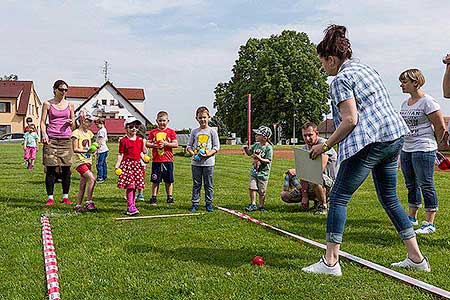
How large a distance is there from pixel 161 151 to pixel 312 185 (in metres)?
2.74

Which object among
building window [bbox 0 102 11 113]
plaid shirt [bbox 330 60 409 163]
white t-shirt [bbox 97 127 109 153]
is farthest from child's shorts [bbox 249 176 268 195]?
building window [bbox 0 102 11 113]

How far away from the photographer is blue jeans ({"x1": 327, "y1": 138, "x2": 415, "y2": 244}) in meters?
4.41

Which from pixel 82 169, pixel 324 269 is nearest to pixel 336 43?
pixel 324 269

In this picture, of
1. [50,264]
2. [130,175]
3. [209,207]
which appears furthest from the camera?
[209,207]

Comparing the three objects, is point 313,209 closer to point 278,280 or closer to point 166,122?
point 166,122

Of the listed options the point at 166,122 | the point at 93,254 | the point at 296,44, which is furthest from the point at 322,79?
the point at 93,254

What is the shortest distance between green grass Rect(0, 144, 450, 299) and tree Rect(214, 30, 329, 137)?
1796 inches

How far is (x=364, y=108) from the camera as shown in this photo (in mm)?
4414

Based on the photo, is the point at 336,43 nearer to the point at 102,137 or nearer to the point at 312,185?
the point at 312,185

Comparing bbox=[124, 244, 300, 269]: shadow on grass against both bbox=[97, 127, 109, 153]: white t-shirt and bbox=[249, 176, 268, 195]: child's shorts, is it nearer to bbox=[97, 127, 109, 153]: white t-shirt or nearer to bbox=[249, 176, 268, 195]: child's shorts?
bbox=[249, 176, 268, 195]: child's shorts

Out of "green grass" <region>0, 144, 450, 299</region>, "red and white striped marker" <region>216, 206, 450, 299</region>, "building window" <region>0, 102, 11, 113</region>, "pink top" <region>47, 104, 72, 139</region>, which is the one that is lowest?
"green grass" <region>0, 144, 450, 299</region>

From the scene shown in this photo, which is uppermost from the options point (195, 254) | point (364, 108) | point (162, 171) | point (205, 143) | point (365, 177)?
point (364, 108)

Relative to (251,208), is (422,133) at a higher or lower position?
higher

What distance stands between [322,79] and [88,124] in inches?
1926
